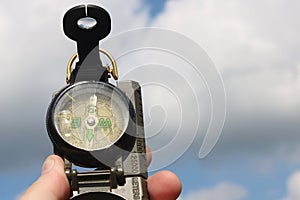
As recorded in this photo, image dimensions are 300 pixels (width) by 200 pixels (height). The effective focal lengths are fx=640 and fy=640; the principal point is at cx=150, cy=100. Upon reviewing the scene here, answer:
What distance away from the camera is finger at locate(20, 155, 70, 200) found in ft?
11.6

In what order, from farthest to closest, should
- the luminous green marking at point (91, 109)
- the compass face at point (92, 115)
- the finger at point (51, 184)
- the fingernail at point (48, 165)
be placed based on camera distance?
the luminous green marking at point (91, 109), the compass face at point (92, 115), the fingernail at point (48, 165), the finger at point (51, 184)

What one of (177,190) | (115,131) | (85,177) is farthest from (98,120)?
(177,190)

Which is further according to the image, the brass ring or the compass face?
the brass ring

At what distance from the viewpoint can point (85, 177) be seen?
3.75m

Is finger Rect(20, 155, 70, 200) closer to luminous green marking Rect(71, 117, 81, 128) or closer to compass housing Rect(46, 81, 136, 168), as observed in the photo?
compass housing Rect(46, 81, 136, 168)

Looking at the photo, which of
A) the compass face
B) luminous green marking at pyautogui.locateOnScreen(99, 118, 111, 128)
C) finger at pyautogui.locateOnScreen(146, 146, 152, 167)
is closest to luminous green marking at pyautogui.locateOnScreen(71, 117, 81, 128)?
the compass face

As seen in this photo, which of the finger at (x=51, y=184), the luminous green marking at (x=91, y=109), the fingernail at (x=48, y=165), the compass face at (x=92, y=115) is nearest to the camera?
the finger at (x=51, y=184)

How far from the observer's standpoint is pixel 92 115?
13.2 ft

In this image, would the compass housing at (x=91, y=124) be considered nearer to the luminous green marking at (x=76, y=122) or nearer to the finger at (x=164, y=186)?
the luminous green marking at (x=76, y=122)

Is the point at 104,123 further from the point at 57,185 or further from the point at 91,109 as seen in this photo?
the point at 57,185

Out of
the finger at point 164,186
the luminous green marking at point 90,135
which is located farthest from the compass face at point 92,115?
the finger at point 164,186

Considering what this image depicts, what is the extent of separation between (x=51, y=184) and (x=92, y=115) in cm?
58

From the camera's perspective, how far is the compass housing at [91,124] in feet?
12.6

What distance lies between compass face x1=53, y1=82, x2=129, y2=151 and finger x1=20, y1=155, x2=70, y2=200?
20cm
